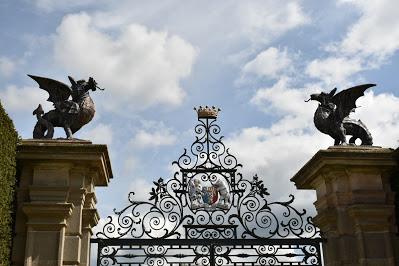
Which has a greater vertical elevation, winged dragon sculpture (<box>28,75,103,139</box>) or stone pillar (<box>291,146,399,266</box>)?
winged dragon sculpture (<box>28,75,103,139</box>)

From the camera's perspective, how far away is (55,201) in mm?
8344

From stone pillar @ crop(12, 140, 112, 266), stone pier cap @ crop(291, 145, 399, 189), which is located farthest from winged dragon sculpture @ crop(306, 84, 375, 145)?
stone pillar @ crop(12, 140, 112, 266)

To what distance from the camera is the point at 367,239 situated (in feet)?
28.7

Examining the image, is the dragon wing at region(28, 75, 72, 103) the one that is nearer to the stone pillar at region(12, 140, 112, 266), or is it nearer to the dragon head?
the stone pillar at region(12, 140, 112, 266)

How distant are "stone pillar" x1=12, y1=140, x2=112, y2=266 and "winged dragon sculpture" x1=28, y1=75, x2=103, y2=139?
41 cm

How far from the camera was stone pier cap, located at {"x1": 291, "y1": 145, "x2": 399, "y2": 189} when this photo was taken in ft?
29.4

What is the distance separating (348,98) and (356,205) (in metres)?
2.02

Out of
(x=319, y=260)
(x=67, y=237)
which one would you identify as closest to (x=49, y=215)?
(x=67, y=237)

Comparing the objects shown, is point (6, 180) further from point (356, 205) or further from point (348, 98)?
point (348, 98)

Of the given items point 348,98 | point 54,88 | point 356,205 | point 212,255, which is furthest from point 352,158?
point 54,88

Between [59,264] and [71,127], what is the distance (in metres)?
2.24

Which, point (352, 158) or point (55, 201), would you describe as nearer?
point (55, 201)

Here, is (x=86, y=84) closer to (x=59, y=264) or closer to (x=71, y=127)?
(x=71, y=127)

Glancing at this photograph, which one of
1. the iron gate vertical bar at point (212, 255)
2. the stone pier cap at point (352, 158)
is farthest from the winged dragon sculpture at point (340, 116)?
the iron gate vertical bar at point (212, 255)
